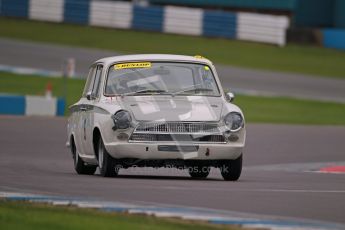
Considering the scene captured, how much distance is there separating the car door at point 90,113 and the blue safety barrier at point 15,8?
1025 inches

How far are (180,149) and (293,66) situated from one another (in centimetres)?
2299

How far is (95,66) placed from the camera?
14.1 meters

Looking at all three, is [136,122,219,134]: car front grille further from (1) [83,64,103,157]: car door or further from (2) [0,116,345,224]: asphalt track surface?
(1) [83,64,103,157]: car door

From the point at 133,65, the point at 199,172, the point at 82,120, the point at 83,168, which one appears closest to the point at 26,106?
the point at 83,168

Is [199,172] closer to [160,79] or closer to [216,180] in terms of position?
[216,180]

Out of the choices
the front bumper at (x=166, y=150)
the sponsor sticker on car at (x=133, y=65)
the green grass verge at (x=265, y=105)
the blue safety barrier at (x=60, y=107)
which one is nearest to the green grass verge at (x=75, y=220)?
the front bumper at (x=166, y=150)

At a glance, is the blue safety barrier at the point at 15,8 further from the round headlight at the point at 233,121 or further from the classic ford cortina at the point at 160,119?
the round headlight at the point at 233,121

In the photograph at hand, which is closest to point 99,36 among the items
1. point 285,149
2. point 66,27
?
point 66,27

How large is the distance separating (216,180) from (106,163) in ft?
4.03

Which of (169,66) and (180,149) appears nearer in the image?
(180,149)

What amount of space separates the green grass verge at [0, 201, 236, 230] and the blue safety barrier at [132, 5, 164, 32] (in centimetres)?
2975

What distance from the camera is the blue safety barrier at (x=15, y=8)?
129 feet

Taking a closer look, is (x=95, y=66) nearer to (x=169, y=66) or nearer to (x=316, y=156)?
(x=169, y=66)

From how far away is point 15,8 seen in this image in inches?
1561
